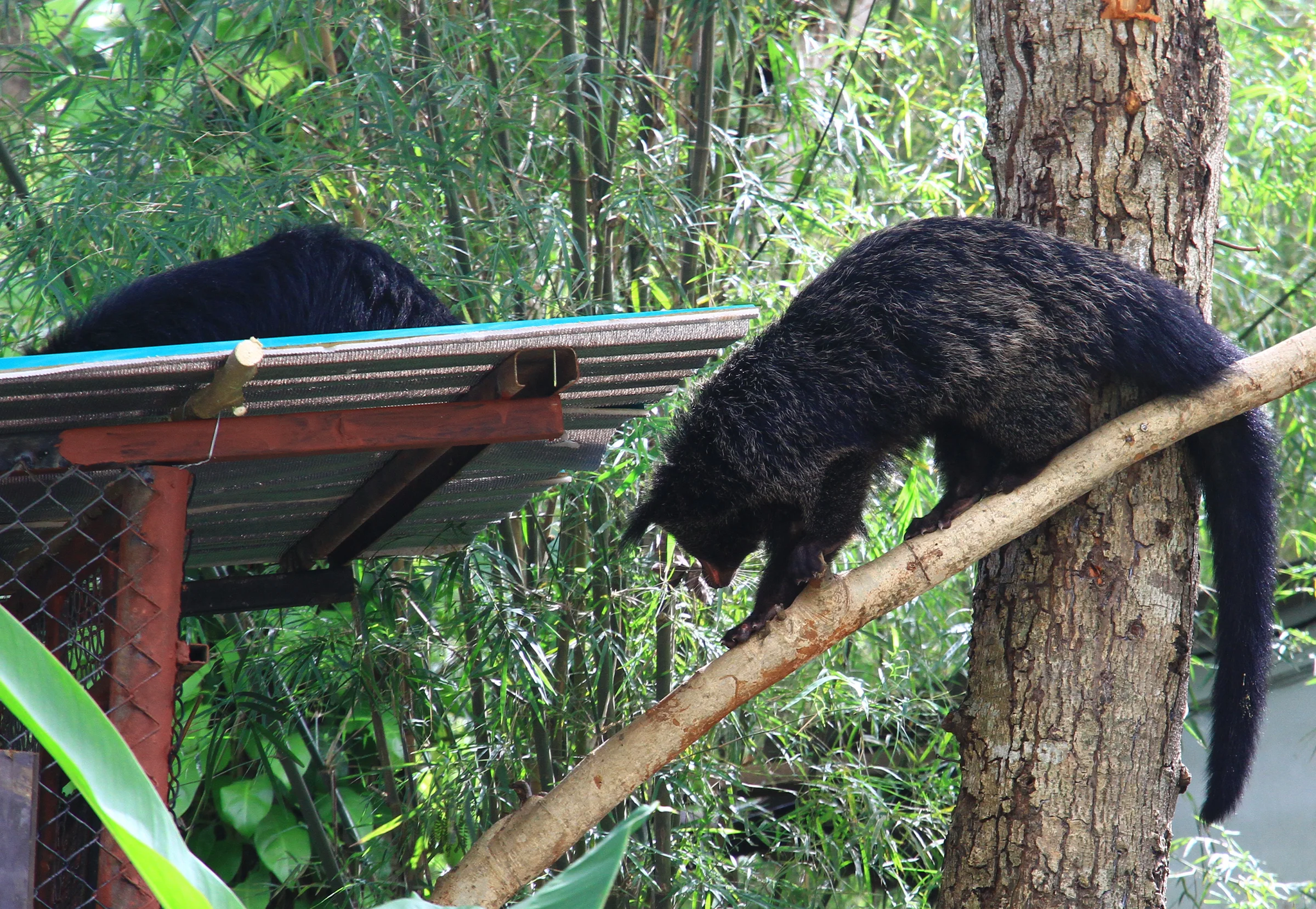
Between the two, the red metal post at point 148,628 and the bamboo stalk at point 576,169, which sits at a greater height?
the bamboo stalk at point 576,169

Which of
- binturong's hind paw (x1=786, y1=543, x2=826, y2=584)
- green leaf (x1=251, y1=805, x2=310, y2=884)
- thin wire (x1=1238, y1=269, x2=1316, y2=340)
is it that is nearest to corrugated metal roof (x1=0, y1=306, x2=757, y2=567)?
binturong's hind paw (x1=786, y1=543, x2=826, y2=584)

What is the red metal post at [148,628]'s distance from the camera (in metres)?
1.64

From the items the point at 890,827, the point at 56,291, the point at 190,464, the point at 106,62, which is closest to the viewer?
the point at 190,464

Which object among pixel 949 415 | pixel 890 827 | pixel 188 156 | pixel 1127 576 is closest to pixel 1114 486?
pixel 1127 576

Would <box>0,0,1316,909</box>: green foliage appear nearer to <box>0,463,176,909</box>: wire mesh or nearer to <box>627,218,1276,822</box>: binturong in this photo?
<box>627,218,1276,822</box>: binturong

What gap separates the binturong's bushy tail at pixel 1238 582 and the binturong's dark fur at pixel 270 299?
1541 mm

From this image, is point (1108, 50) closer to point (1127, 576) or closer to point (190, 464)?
point (1127, 576)

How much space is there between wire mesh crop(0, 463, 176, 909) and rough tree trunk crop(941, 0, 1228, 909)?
144 cm

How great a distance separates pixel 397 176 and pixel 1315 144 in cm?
248

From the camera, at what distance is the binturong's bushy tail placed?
2.13 metres

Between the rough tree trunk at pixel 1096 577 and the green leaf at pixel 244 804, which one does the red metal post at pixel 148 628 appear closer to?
the rough tree trunk at pixel 1096 577

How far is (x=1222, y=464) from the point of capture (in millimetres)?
2227

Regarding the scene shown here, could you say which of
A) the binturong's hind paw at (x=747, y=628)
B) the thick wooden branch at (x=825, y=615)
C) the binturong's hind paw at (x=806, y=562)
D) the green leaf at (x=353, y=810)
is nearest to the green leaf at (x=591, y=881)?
the thick wooden branch at (x=825, y=615)

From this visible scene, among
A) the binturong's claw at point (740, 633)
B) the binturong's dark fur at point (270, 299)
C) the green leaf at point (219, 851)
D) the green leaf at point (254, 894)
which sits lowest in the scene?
the green leaf at point (254, 894)
